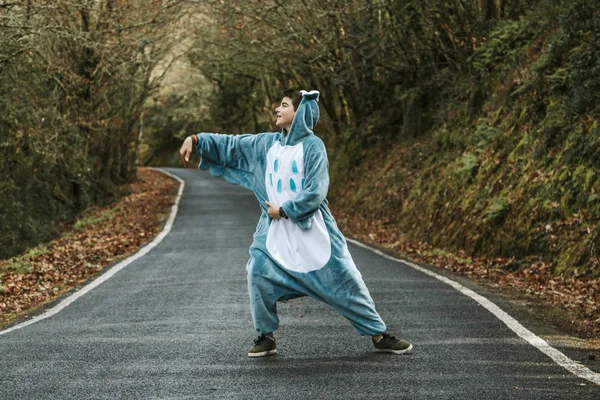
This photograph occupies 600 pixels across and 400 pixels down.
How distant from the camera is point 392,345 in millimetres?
7102

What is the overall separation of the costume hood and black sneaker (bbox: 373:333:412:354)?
5.23 ft

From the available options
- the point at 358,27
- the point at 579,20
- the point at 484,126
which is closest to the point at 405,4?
the point at 358,27

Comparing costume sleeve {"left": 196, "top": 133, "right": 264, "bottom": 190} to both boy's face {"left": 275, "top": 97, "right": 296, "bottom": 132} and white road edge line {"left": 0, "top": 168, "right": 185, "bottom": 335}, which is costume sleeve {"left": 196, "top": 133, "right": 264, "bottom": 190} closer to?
boy's face {"left": 275, "top": 97, "right": 296, "bottom": 132}

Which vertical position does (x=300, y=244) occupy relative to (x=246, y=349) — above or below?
above

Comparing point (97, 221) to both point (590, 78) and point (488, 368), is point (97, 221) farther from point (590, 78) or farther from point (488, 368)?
point (488, 368)

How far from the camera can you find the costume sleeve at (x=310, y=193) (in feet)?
22.5

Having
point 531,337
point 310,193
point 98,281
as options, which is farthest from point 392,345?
point 98,281

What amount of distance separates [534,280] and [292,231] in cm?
627

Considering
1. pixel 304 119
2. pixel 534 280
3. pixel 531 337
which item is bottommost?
pixel 534 280

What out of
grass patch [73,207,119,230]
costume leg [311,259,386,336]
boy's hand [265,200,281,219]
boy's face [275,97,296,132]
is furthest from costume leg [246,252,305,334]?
grass patch [73,207,119,230]

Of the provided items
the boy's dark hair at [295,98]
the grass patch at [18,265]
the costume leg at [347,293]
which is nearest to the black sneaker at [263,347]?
the costume leg at [347,293]

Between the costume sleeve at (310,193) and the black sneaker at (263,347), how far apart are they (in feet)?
2.90

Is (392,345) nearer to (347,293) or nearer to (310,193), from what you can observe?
(347,293)

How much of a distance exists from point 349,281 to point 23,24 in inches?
470
